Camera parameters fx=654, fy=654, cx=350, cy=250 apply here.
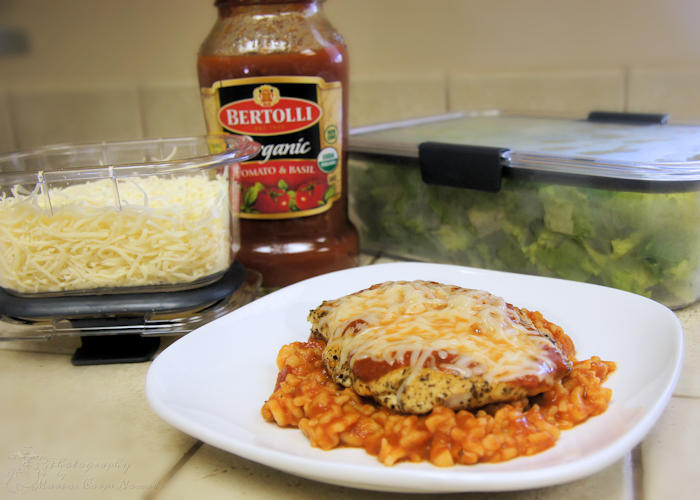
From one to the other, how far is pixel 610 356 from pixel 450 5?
3.62ft

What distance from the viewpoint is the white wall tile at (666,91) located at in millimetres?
1486

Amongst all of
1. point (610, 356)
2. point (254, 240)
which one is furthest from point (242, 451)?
point (254, 240)

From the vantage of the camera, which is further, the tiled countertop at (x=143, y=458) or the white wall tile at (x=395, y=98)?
the white wall tile at (x=395, y=98)

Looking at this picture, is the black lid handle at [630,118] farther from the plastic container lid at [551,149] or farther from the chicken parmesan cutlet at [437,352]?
the chicken parmesan cutlet at [437,352]

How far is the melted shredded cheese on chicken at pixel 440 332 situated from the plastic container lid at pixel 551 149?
346 mm

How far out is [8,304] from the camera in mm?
941

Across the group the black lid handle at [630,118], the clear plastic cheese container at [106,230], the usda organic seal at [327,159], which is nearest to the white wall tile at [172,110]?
the usda organic seal at [327,159]

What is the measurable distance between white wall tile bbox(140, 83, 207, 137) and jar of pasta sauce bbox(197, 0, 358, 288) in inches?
31.1

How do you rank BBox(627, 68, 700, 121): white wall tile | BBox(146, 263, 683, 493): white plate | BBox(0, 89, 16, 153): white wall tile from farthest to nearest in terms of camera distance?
BBox(0, 89, 16, 153): white wall tile < BBox(627, 68, 700, 121): white wall tile < BBox(146, 263, 683, 493): white plate

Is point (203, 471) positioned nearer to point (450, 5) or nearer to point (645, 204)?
point (645, 204)

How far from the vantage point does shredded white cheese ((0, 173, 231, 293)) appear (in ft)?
3.03

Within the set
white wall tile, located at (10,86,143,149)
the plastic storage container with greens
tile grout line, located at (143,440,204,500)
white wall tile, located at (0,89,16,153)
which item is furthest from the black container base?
white wall tile, located at (0,89,16,153)

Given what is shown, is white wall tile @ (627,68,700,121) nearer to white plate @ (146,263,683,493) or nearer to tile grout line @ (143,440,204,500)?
white plate @ (146,263,683,493)

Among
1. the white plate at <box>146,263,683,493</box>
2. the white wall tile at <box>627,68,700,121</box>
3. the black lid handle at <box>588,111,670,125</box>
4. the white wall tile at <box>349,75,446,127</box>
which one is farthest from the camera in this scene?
the white wall tile at <box>349,75,446,127</box>
